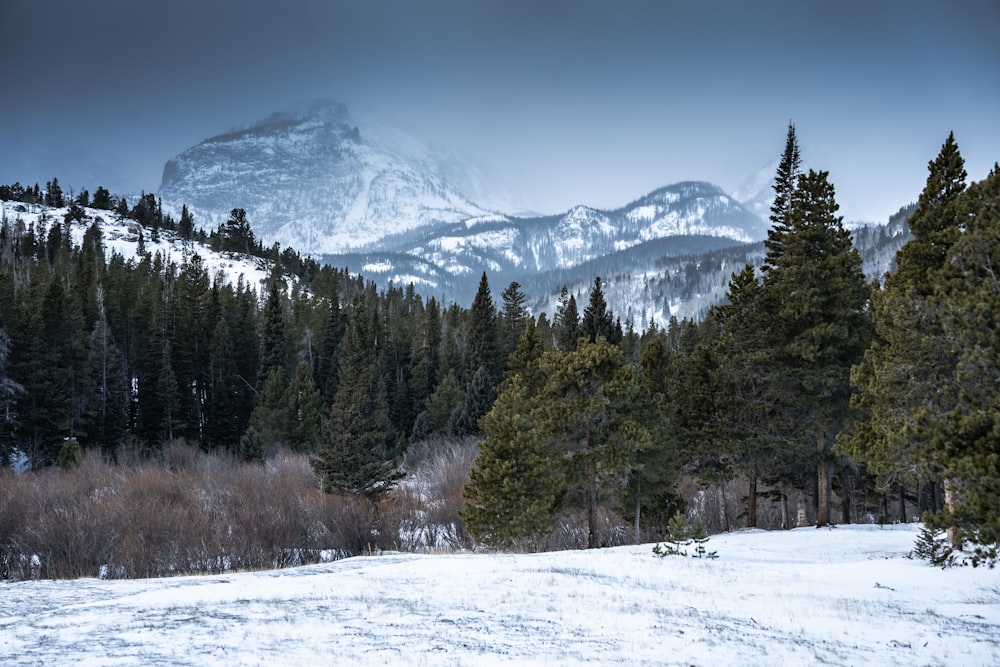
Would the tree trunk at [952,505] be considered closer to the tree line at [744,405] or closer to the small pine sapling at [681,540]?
the tree line at [744,405]

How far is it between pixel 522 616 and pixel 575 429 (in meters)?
14.5

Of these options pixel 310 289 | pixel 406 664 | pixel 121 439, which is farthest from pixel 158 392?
pixel 310 289

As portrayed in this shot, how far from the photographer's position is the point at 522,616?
8203mm

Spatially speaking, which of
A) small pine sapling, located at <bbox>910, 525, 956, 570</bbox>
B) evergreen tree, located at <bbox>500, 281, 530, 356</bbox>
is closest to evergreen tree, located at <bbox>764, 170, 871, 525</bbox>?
small pine sapling, located at <bbox>910, 525, 956, 570</bbox>

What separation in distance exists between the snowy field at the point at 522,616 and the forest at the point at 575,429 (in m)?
2.37

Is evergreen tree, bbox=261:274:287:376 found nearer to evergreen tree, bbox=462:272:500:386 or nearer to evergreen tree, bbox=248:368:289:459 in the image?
evergreen tree, bbox=248:368:289:459

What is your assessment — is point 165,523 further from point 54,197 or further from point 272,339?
point 54,197

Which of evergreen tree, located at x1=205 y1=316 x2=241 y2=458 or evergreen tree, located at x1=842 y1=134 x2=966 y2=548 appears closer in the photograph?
evergreen tree, located at x1=842 y1=134 x2=966 y2=548

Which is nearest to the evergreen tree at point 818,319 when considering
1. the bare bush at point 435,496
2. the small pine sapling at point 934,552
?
the small pine sapling at point 934,552

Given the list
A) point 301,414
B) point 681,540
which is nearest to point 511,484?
point 681,540

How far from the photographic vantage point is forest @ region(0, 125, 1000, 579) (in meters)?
12.0

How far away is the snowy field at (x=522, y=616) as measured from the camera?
6316 mm

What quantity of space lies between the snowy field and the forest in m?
2.37

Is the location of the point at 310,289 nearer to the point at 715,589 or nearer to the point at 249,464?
the point at 249,464
